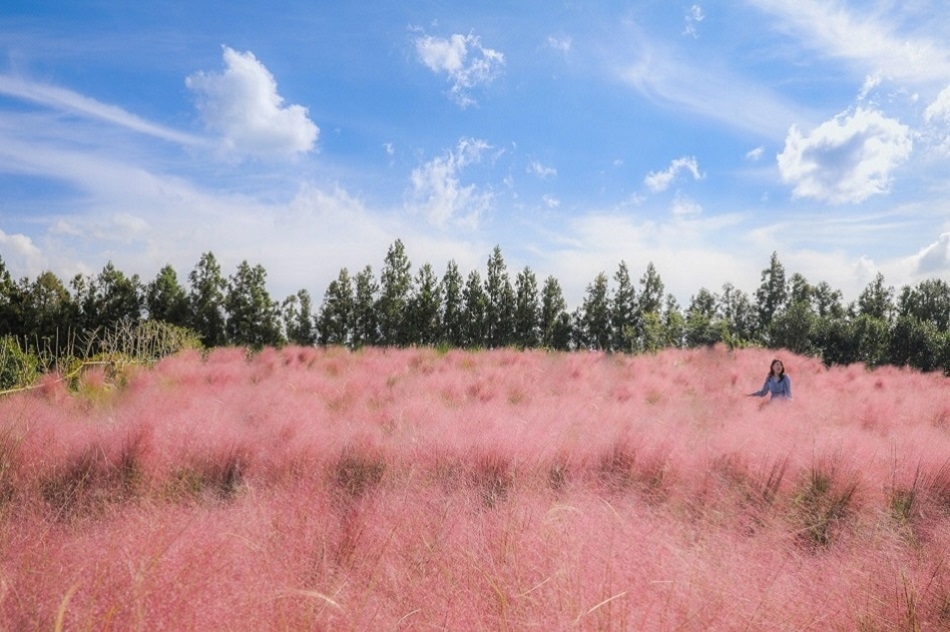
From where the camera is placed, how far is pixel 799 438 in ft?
15.4

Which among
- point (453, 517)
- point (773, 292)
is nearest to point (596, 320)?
point (773, 292)

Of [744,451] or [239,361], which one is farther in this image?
[239,361]

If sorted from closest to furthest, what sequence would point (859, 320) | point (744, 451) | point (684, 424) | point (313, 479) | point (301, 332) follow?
point (313, 479) < point (744, 451) < point (684, 424) < point (859, 320) < point (301, 332)

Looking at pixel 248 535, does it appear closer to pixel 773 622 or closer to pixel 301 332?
pixel 773 622

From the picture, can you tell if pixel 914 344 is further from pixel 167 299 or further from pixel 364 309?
pixel 167 299

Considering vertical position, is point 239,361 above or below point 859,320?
below

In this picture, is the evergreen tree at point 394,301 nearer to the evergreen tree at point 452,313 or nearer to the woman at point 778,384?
the evergreen tree at point 452,313

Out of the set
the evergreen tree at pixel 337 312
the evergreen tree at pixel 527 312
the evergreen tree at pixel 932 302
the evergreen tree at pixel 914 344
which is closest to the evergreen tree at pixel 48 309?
the evergreen tree at pixel 337 312

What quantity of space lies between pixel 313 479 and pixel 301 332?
105ft

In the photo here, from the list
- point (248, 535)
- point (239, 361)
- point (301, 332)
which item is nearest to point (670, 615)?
point (248, 535)

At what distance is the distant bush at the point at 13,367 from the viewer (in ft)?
23.4

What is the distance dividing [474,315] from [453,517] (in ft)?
101

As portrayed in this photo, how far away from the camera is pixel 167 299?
32.0 meters

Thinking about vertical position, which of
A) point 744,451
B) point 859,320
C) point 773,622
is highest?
point 859,320
